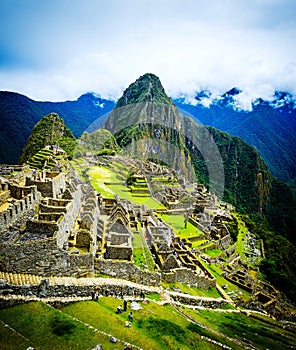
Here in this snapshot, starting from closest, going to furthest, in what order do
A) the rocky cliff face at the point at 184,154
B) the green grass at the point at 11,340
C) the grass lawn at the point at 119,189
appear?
the green grass at the point at 11,340, the grass lawn at the point at 119,189, the rocky cliff face at the point at 184,154

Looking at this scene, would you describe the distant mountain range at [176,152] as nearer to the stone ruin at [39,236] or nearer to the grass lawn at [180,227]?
the grass lawn at [180,227]

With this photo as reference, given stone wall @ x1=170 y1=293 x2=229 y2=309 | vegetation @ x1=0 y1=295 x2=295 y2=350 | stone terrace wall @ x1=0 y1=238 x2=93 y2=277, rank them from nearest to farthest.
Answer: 1. vegetation @ x1=0 y1=295 x2=295 y2=350
2. stone terrace wall @ x1=0 y1=238 x2=93 y2=277
3. stone wall @ x1=170 y1=293 x2=229 y2=309

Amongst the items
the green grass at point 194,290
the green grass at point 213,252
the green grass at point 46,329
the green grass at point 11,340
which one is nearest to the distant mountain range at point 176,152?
the green grass at point 213,252

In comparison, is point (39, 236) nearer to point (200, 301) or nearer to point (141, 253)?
point (141, 253)

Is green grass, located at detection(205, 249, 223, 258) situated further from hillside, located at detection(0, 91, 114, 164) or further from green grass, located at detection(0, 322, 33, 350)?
hillside, located at detection(0, 91, 114, 164)

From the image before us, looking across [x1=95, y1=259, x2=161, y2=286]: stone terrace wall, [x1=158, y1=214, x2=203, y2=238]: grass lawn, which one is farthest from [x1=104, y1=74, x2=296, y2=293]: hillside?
[x1=95, y1=259, x2=161, y2=286]: stone terrace wall

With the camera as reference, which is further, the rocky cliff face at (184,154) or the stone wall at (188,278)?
the rocky cliff face at (184,154)

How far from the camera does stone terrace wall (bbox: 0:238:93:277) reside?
1134cm

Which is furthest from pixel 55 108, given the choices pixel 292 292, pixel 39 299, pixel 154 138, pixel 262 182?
pixel 262 182

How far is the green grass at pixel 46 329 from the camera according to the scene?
819cm

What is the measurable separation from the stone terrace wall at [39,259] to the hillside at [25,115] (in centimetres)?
5992

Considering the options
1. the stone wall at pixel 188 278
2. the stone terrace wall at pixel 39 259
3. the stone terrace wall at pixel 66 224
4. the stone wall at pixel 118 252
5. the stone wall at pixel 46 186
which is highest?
the stone wall at pixel 46 186

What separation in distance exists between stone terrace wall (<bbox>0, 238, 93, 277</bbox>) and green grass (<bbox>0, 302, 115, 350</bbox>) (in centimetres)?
229

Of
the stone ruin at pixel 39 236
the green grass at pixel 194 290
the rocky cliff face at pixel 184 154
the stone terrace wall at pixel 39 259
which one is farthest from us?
the rocky cliff face at pixel 184 154
